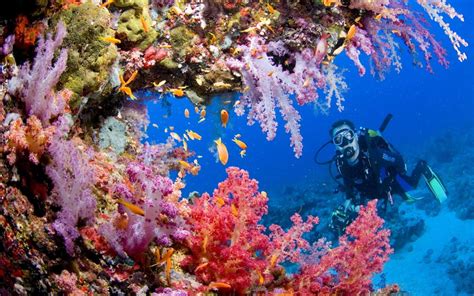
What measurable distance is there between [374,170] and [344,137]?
1155 mm

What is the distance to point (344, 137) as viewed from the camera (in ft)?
Answer: 32.1

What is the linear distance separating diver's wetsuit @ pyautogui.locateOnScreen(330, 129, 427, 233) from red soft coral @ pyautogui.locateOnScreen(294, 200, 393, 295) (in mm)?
6232

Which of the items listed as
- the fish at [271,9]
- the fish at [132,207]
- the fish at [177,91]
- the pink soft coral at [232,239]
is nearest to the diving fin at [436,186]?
the pink soft coral at [232,239]

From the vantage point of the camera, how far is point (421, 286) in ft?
43.7

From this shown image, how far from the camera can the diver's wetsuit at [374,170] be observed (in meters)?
9.55

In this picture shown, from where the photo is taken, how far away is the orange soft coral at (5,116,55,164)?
2.05m

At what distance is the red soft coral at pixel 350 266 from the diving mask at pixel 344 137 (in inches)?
247

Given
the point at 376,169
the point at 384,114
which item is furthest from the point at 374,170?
the point at 384,114

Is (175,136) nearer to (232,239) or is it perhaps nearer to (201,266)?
(232,239)

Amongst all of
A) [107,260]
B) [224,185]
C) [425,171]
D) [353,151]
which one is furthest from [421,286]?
[107,260]

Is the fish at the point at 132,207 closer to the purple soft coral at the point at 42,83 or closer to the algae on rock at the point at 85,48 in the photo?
the purple soft coral at the point at 42,83

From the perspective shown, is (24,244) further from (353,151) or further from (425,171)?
(425,171)

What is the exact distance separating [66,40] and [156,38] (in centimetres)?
89

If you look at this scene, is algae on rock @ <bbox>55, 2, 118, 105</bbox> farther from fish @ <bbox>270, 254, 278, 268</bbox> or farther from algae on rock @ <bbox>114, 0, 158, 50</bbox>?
fish @ <bbox>270, 254, 278, 268</bbox>
